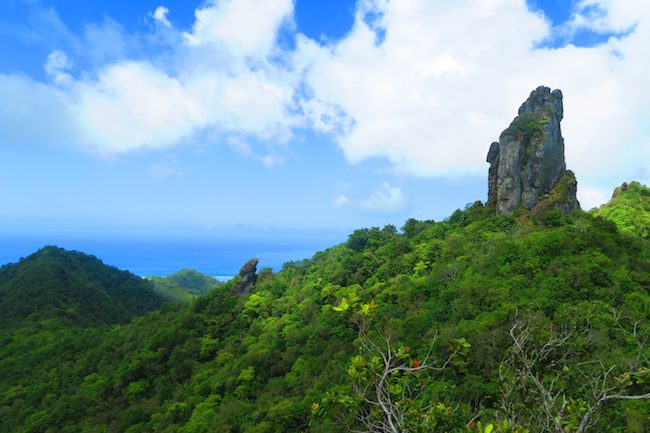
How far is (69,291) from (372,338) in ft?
205

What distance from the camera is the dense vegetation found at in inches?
494

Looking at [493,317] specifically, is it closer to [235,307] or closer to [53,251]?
[235,307]

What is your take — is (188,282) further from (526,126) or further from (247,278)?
(526,126)

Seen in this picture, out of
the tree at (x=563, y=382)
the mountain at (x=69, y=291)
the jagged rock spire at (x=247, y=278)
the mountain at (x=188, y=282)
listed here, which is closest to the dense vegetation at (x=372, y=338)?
the tree at (x=563, y=382)

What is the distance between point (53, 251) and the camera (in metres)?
76.6

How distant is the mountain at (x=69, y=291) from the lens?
5734 cm

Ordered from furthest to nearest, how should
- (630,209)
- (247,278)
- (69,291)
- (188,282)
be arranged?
(188,282)
(69,291)
(247,278)
(630,209)

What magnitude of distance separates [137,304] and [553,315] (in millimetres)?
74060

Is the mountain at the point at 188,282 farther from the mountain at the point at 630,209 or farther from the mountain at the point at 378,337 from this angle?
the mountain at the point at 630,209

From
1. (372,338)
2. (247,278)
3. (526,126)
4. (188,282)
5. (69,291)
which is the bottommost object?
(188,282)

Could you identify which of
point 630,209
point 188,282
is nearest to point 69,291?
point 188,282

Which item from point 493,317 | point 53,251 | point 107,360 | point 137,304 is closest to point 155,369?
point 107,360

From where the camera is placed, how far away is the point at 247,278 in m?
45.7

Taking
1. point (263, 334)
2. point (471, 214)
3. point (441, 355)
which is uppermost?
point (471, 214)
